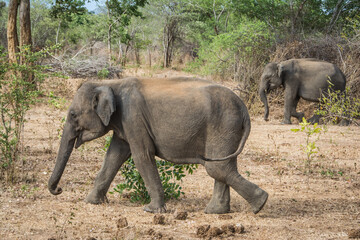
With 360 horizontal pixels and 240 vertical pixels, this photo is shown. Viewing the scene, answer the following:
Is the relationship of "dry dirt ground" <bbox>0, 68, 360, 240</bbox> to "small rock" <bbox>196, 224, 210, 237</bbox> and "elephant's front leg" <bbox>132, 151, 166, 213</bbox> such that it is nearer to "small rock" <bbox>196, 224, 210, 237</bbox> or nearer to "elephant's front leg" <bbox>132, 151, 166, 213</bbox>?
"small rock" <bbox>196, 224, 210, 237</bbox>

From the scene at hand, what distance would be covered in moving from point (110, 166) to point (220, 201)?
140 centimetres

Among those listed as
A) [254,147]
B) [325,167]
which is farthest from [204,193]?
[254,147]

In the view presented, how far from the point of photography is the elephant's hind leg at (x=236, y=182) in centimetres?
541

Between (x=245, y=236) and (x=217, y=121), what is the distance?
130cm

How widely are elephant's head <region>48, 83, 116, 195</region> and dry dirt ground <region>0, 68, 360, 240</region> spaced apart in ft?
1.64

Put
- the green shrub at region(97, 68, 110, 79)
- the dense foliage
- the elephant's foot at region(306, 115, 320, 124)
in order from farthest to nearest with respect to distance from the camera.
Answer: the green shrub at region(97, 68, 110, 79)
the dense foliage
the elephant's foot at region(306, 115, 320, 124)

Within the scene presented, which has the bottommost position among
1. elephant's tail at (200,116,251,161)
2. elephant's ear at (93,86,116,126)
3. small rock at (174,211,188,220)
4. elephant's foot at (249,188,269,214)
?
small rock at (174,211,188,220)

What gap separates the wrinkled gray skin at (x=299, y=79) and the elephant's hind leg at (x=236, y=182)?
8.99 m

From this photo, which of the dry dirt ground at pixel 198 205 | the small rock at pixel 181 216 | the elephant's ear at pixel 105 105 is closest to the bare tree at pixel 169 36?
the dry dirt ground at pixel 198 205

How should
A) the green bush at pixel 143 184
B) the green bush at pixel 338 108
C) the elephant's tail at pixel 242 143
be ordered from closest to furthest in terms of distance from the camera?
the elephant's tail at pixel 242 143 → the green bush at pixel 143 184 → the green bush at pixel 338 108

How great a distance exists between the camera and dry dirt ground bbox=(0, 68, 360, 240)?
4883 mm

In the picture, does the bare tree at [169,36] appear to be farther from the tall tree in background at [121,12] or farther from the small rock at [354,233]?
the small rock at [354,233]

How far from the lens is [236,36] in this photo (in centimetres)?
1862

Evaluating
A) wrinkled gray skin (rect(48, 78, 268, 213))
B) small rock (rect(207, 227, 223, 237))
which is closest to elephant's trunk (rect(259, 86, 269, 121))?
wrinkled gray skin (rect(48, 78, 268, 213))
